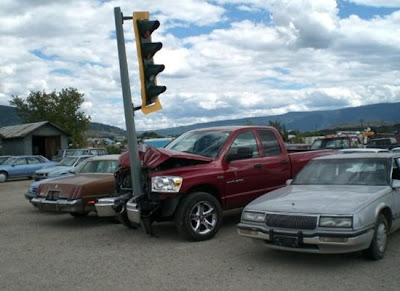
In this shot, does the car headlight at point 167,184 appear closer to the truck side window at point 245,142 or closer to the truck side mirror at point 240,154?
the truck side mirror at point 240,154

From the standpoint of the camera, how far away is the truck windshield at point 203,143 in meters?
9.09

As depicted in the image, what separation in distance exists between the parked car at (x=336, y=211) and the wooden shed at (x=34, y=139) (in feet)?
122

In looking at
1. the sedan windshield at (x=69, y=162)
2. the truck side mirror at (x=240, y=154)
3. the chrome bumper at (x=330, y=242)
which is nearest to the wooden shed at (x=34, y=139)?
the sedan windshield at (x=69, y=162)

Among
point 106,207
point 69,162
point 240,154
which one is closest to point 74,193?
point 106,207

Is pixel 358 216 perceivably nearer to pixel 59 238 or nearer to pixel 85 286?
pixel 85 286

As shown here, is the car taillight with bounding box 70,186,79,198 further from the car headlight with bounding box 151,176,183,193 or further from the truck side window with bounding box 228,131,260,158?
the truck side window with bounding box 228,131,260,158

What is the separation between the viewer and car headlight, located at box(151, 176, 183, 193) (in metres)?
8.08

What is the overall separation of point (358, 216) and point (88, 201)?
610 cm

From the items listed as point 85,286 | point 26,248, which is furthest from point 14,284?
point 26,248

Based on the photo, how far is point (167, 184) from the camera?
26.6 ft

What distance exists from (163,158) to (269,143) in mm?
2571

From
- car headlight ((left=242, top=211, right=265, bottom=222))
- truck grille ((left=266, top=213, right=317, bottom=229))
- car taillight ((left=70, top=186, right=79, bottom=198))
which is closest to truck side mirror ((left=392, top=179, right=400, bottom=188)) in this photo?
truck grille ((left=266, top=213, right=317, bottom=229))

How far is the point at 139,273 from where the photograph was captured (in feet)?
21.1

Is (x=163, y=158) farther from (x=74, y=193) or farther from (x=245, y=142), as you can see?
(x=74, y=193)
